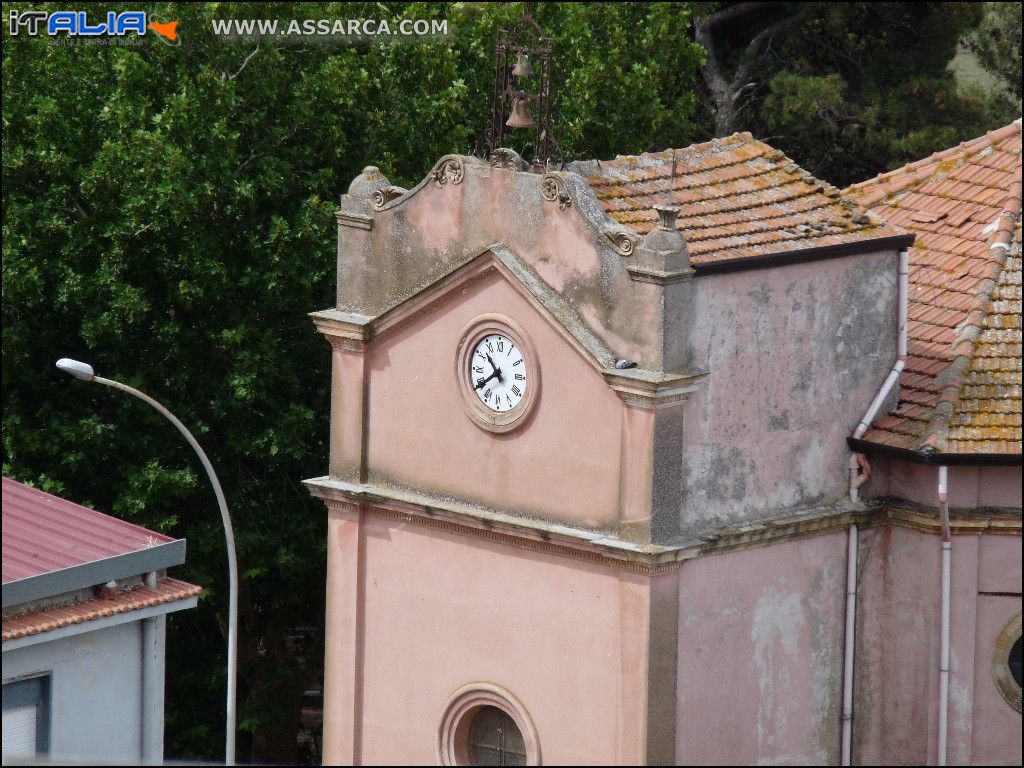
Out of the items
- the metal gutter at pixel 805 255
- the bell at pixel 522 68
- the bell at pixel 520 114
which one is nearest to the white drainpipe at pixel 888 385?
the metal gutter at pixel 805 255

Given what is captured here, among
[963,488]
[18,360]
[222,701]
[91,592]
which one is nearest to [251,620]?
[222,701]

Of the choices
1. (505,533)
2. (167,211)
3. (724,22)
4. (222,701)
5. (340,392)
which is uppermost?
(724,22)

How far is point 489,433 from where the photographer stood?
75.1ft

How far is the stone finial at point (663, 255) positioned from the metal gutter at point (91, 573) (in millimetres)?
6638

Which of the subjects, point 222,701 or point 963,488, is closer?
point 963,488

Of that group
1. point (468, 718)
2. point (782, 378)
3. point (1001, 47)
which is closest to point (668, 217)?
point (782, 378)

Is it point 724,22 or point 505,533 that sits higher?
point 724,22

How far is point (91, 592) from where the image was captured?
24672mm

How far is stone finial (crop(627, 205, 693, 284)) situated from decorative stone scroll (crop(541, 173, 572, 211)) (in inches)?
38.7

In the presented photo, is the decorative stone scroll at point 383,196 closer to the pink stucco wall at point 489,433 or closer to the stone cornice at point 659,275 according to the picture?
the pink stucco wall at point 489,433

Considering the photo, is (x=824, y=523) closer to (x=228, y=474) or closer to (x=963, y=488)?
(x=963, y=488)

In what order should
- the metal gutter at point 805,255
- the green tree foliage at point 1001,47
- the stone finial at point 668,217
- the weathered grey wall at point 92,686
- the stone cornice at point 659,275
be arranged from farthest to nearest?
the green tree foliage at point 1001,47 < the weathered grey wall at point 92,686 < the metal gutter at point 805,255 < the stone finial at point 668,217 < the stone cornice at point 659,275

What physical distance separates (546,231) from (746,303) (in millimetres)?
2057

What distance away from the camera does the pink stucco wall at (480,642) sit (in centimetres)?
2216
